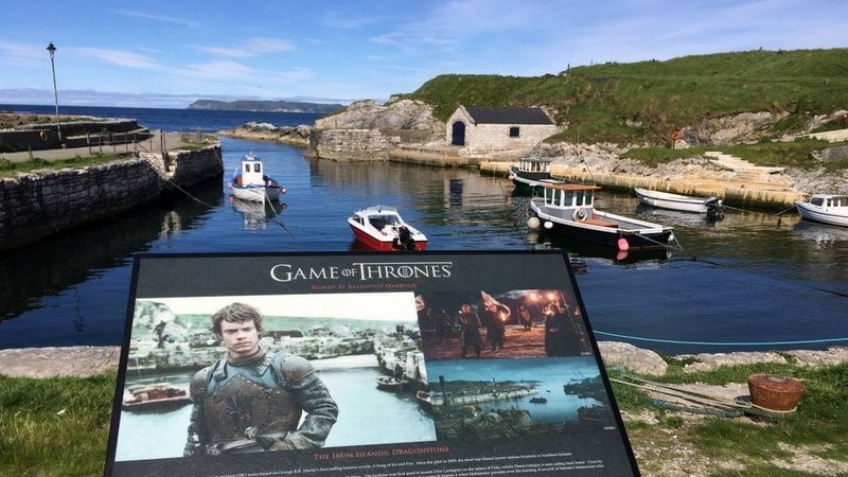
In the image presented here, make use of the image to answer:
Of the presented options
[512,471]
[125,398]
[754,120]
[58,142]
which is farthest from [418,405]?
[754,120]

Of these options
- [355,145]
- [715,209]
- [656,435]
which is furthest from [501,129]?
[656,435]

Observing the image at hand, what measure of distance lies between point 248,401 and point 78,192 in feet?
98.5

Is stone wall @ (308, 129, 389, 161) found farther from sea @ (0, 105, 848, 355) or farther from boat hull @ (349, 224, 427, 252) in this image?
boat hull @ (349, 224, 427, 252)

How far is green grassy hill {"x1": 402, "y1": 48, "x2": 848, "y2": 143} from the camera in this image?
66250 mm

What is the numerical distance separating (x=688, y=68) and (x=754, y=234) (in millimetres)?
66123

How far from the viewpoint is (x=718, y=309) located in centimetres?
2127

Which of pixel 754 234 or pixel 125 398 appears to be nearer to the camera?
pixel 125 398

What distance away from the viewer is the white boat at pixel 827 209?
127 feet

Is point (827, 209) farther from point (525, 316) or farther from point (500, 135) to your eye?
point (500, 135)

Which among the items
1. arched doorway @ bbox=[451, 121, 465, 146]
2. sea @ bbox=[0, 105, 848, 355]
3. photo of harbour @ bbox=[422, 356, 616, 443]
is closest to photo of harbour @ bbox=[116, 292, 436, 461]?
photo of harbour @ bbox=[422, 356, 616, 443]

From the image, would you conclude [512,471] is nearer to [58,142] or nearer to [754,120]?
[58,142]

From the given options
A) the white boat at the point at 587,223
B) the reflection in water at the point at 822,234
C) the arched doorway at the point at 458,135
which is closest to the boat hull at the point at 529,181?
the white boat at the point at 587,223

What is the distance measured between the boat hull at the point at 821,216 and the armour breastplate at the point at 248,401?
140ft

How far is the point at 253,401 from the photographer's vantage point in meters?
5.01
